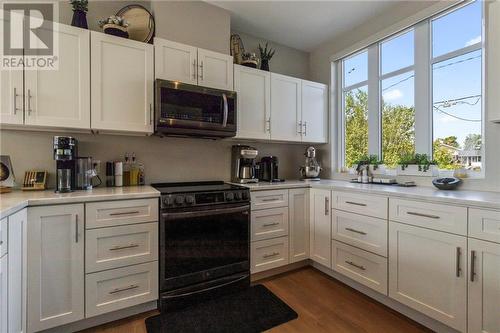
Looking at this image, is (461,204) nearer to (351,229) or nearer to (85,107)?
(351,229)

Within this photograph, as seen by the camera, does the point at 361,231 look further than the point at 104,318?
Yes

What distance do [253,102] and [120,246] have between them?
1.88 meters

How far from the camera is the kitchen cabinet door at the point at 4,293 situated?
118 centimetres

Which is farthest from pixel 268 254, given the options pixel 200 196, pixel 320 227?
pixel 200 196

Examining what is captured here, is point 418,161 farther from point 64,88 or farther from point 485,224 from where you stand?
point 64,88

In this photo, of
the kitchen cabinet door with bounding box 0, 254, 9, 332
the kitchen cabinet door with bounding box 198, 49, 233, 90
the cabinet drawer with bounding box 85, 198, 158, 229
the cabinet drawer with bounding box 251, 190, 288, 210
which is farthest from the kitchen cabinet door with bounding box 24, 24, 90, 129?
the cabinet drawer with bounding box 251, 190, 288, 210

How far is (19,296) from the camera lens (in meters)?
1.40

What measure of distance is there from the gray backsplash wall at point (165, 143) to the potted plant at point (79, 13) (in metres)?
0.24

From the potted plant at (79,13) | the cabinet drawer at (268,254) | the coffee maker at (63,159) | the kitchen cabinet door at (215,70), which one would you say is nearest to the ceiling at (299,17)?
the kitchen cabinet door at (215,70)

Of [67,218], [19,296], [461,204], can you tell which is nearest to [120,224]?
[67,218]

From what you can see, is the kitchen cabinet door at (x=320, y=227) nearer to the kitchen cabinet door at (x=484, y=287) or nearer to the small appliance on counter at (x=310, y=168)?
the small appliance on counter at (x=310, y=168)

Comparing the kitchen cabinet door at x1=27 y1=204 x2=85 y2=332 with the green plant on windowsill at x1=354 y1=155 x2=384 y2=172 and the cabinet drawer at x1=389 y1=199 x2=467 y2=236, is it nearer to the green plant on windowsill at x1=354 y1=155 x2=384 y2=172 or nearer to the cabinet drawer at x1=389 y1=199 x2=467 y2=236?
the cabinet drawer at x1=389 y1=199 x2=467 y2=236

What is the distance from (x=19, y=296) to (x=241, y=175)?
1.92 m

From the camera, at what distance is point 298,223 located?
2.60 m
